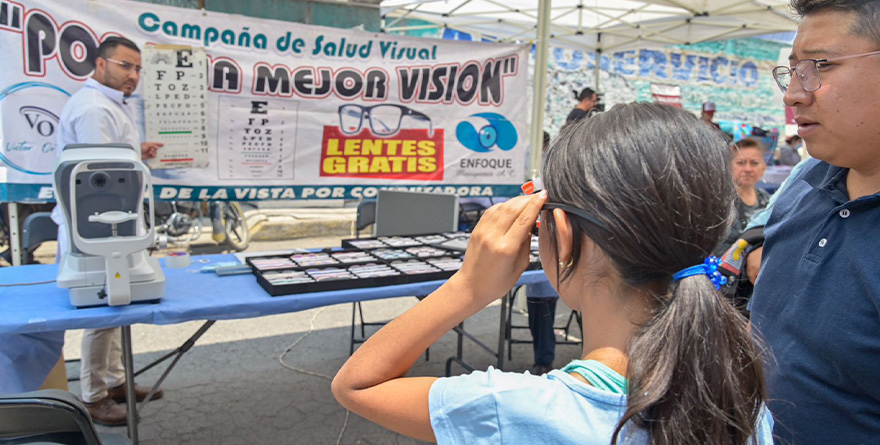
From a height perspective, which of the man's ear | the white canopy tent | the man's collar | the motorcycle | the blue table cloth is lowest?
the motorcycle

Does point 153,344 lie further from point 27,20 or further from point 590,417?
point 590,417

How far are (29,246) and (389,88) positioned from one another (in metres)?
2.62

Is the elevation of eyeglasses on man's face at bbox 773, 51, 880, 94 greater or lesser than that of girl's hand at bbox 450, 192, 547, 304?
greater

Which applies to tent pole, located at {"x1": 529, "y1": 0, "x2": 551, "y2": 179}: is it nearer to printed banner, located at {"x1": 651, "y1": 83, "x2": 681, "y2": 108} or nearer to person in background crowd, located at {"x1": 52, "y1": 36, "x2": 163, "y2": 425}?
person in background crowd, located at {"x1": 52, "y1": 36, "x2": 163, "y2": 425}

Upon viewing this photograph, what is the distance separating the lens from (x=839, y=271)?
1.17 m

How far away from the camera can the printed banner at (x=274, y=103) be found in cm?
363

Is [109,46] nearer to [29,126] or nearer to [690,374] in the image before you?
[29,126]

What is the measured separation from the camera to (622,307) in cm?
84

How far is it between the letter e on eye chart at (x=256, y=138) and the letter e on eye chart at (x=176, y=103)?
14 cm

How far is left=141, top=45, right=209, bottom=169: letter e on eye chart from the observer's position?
3930 mm

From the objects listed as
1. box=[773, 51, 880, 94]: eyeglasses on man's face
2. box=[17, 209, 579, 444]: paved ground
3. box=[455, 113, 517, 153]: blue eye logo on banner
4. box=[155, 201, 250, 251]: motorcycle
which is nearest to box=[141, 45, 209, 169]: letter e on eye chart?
box=[17, 209, 579, 444]: paved ground

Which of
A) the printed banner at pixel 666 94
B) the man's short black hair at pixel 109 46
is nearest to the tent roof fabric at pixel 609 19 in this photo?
the printed banner at pixel 666 94

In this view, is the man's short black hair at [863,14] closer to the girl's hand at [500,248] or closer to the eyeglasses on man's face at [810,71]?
the eyeglasses on man's face at [810,71]

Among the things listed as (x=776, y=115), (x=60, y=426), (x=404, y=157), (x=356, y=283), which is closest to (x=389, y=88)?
(x=404, y=157)
